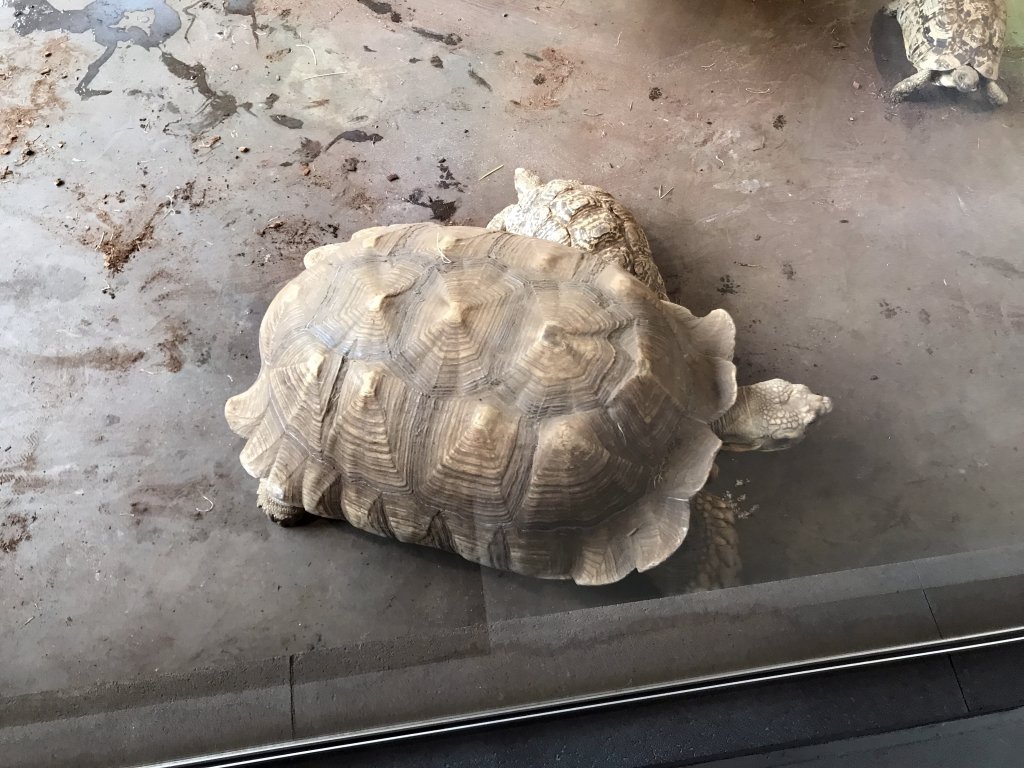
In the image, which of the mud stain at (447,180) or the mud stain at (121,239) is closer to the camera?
the mud stain at (121,239)

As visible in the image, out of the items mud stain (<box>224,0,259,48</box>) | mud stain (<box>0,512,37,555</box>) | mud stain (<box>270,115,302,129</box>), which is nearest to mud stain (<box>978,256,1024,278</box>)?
mud stain (<box>270,115,302,129</box>)

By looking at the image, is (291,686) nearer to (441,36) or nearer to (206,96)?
(206,96)

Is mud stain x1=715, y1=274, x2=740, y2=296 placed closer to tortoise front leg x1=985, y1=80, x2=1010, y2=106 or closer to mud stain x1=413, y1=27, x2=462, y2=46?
tortoise front leg x1=985, y1=80, x2=1010, y2=106

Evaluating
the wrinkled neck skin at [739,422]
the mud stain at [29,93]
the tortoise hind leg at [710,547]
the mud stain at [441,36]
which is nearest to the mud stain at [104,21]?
the mud stain at [29,93]

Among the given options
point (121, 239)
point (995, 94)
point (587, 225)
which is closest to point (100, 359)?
point (121, 239)

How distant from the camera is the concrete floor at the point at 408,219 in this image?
194 cm

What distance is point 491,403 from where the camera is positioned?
A: 1620 millimetres

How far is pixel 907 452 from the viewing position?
6.72 ft

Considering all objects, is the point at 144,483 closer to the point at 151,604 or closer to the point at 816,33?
the point at 151,604

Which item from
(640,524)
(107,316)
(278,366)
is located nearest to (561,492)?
(640,524)

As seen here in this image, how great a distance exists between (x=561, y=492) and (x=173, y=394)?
144 centimetres

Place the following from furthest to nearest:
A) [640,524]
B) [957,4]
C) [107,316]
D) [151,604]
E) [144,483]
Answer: [957,4] → [107,316] → [144,483] → [151,604] → [640,524]

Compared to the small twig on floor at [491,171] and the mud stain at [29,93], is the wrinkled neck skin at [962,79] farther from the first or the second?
the mud stain at [29,93]

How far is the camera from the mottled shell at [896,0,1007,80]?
2707 millimetres
